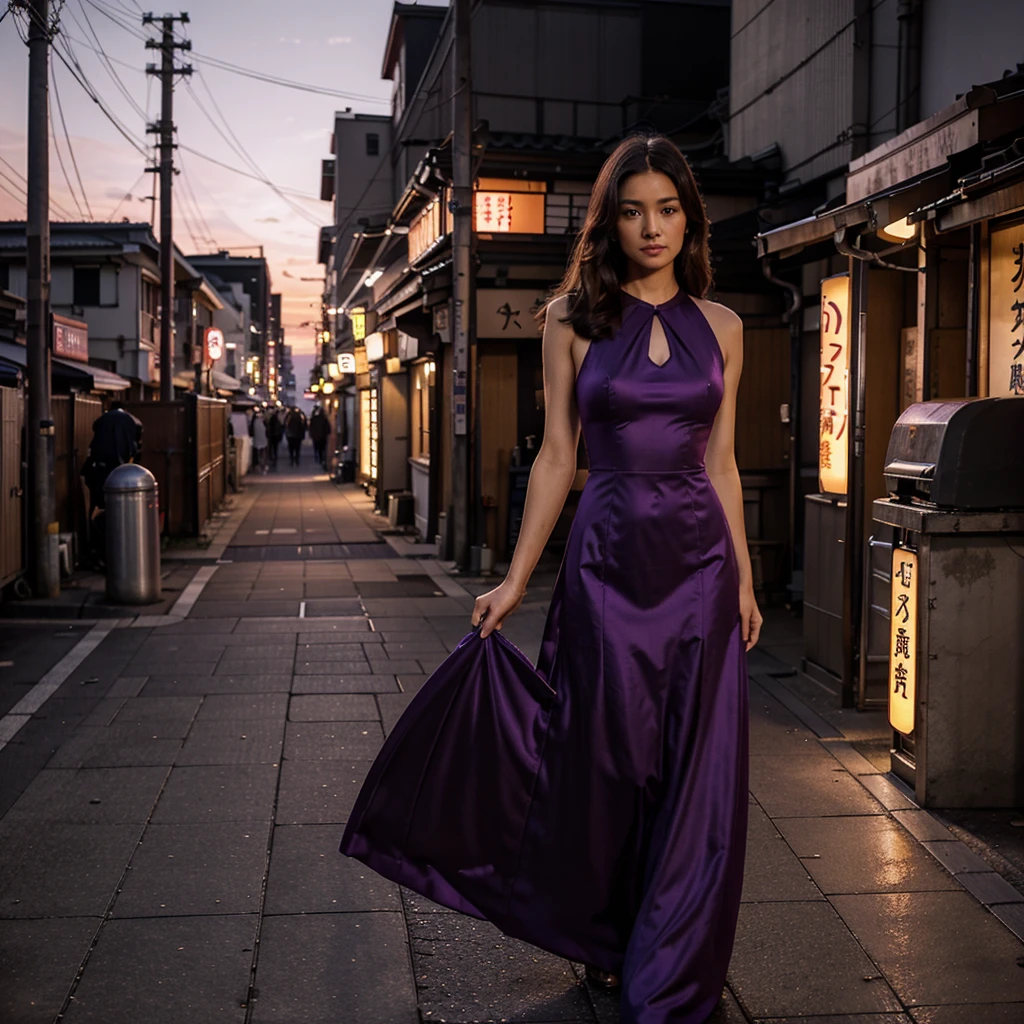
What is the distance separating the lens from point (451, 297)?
48.2 ft

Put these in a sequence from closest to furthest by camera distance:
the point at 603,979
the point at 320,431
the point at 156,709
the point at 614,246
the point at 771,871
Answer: the point at 614,246 → the point at 603,979 → the point at 771,871 → the point at 156,709 → the point at 320,431

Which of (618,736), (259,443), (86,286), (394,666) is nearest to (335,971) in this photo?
(618,736)

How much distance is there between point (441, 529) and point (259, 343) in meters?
88.1

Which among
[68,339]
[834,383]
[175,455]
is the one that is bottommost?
[175,455]

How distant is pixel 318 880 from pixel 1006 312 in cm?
464

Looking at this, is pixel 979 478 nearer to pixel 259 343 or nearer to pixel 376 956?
pixel 376 956

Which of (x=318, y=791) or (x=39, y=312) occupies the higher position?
(x=39, y=312)

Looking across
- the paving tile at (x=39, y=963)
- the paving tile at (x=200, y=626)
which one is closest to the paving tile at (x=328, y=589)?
the paving tile at (x=200, y=626)

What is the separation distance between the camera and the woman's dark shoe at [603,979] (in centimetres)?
356

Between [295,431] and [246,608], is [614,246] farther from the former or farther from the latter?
[295,431]

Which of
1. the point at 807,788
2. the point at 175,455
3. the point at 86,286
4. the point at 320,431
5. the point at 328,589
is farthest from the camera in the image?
the point at 320,431

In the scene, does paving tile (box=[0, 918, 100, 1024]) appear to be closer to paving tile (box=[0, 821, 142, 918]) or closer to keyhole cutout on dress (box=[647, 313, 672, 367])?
paving tile (box=[0, 821, 142, 918])

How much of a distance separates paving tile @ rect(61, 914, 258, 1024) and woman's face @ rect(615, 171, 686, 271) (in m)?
2.44

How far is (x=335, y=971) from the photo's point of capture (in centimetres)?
375
